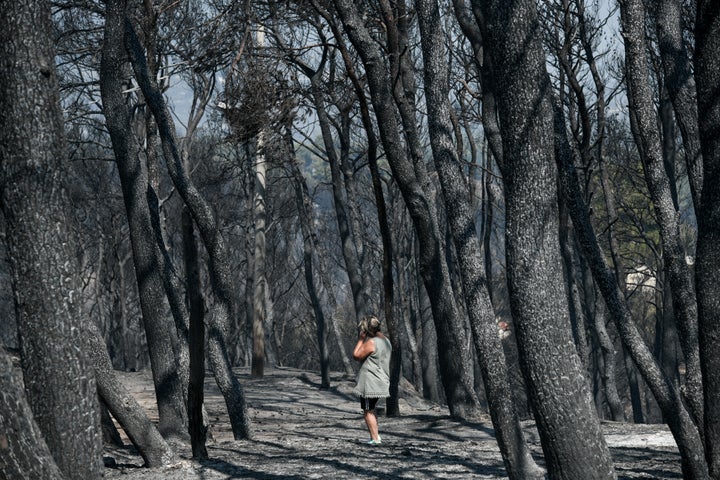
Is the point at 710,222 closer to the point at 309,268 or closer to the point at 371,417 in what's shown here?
the point at 371,417

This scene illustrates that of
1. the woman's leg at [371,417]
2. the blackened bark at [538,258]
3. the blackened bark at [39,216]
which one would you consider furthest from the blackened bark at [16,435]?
the woman's leg at [371,417]

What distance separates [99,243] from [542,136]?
29362mm

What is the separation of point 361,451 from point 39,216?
566cm

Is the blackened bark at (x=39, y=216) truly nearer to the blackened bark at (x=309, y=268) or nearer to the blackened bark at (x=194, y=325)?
the blackened bark at (x=194, y=325)

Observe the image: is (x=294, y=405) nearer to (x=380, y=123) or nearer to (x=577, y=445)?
(x=380, y=123)

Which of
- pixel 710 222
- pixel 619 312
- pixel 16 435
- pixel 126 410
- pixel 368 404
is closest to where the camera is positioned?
pixel 16 435

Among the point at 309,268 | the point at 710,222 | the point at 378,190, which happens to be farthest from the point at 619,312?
the point at 309,268

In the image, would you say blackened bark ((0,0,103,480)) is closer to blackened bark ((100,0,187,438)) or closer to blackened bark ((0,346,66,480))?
blackened bark ((0,346,66,480))

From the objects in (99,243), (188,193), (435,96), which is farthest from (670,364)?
(99,243)

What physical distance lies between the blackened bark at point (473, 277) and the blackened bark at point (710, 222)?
4.54 feet

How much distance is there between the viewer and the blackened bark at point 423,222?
26.9ft

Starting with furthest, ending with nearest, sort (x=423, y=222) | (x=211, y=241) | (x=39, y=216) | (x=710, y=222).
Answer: (x=211, y=241), (x=423, y=222), (x=710, y=222), (x=39, y=216)

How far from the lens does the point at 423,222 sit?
8992 millimetres

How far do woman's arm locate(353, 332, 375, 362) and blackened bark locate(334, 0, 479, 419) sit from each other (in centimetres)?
105
